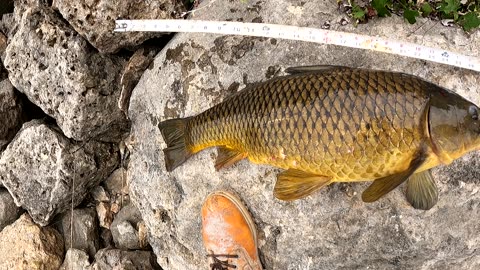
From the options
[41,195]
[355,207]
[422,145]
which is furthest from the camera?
[41,195]

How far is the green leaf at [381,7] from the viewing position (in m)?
3.48

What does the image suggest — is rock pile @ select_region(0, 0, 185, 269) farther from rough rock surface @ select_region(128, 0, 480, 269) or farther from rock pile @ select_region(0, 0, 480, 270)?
rough rock surface @ select_region(128, 0, 480, 269)

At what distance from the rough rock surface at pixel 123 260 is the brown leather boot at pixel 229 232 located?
1033mm

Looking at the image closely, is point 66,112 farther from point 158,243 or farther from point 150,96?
point 158,243

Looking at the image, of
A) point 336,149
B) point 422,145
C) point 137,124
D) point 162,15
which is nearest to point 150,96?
point 137,124

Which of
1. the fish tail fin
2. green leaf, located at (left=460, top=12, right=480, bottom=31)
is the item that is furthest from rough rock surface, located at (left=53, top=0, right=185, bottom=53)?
green leaf, located at (left=460, top=12, right=480, bottom=31)

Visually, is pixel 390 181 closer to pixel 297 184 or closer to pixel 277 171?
pixel 297 184

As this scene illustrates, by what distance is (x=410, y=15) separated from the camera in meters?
3.48

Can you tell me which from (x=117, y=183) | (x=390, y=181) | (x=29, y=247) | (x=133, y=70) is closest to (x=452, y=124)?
(x=390, y=181)

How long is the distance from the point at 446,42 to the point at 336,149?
1.25 metres

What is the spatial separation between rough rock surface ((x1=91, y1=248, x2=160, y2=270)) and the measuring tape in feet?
6.32

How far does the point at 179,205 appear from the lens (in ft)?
13.1

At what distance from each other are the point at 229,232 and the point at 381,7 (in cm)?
184

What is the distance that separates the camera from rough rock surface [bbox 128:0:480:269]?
3.44 meters
